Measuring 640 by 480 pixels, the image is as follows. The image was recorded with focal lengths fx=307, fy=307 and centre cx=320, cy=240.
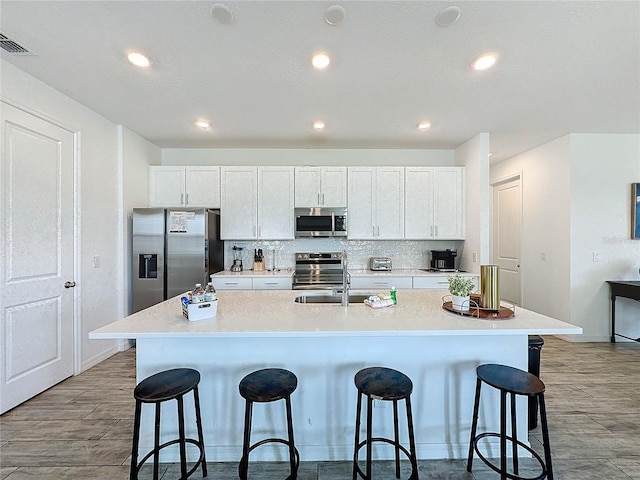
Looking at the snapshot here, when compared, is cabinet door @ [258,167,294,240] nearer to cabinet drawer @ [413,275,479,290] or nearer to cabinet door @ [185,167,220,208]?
cabinet door @ [185,167,220,208]

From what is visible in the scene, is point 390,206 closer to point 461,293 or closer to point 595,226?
point 461,293

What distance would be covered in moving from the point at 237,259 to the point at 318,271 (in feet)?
3.99

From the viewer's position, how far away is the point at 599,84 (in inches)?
103

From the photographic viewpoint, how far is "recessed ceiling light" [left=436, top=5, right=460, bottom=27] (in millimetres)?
1740

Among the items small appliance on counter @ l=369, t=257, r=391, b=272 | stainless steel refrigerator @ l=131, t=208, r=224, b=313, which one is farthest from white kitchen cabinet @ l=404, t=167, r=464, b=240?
stainless steel refrigerator @ l=131, t=208, r=224, b=313

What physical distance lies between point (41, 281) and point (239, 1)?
8.99 feet

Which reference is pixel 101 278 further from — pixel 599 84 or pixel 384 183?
pixel 599 84

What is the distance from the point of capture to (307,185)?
419 centimetres

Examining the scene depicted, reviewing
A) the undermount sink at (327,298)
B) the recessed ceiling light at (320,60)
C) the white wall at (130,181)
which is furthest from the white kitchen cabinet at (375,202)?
the white wall at (130,181)

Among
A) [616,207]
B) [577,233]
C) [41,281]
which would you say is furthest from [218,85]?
[616,207]

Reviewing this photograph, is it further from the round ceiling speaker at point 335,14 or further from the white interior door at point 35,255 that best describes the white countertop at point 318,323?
the round ceiling speaker at point 335,14

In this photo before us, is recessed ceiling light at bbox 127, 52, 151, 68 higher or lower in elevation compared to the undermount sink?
higher

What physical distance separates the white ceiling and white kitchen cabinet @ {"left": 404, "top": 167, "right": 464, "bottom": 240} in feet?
2.35

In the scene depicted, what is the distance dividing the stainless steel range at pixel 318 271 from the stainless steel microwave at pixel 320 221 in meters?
0.40
